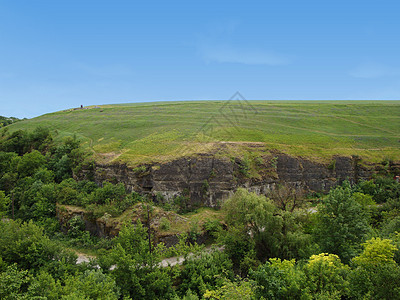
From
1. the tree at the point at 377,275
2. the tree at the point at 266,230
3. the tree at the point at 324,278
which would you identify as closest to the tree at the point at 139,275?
the tree at the point at 266,230

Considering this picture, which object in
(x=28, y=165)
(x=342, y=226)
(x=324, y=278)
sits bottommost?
(x=324, y=278)

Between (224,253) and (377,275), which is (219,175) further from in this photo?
(377,275)

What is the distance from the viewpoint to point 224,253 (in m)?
26.9

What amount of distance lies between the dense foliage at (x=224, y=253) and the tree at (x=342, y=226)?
9 centimetres

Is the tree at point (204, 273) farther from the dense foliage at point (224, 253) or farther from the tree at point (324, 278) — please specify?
the tree at point (324, 278)

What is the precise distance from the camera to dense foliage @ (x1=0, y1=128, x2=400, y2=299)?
651 inches

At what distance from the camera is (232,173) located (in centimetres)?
4016

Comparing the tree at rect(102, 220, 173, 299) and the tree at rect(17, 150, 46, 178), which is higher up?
the tree at rect(17, 150, 46, 178)

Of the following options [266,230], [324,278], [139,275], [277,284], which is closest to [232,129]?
[266,230]

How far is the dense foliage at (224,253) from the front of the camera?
54.3 feet

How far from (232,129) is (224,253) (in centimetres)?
3434

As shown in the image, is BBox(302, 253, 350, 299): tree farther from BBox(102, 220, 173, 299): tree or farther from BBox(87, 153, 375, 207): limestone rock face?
BBox(87, 153, 375, 207): limestone rock face

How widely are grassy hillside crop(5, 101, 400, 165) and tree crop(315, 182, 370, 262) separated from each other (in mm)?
23925

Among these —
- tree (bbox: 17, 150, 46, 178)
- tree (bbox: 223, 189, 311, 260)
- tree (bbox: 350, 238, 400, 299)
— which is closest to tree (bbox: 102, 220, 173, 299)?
tree (bbox: 223, 189, 311, 260)
